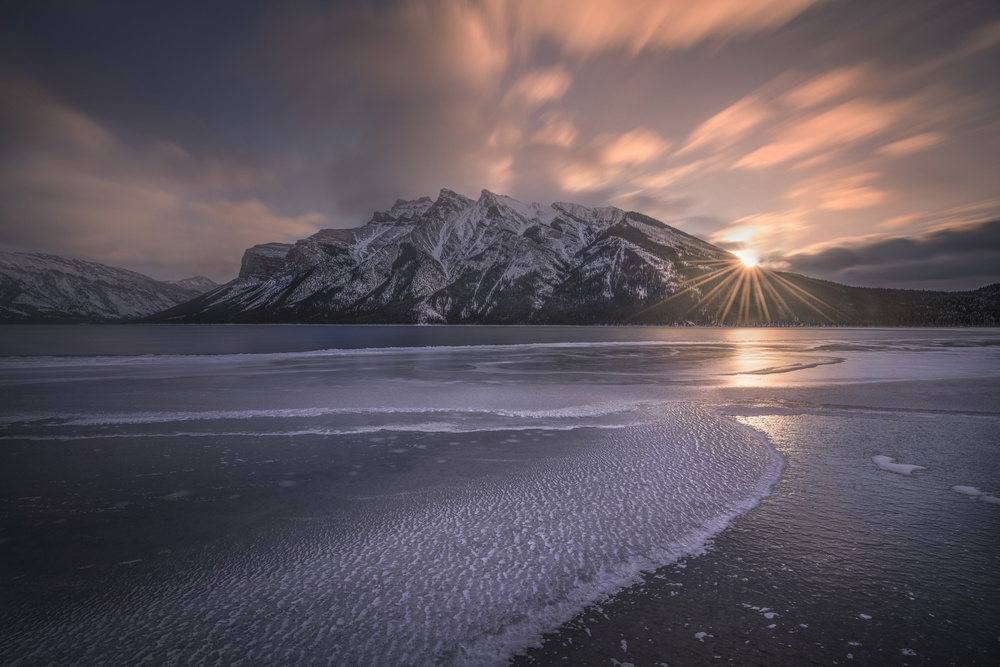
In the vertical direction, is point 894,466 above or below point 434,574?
below

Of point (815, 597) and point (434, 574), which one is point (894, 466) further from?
point (434, 574)

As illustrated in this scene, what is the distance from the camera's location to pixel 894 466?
10.1m

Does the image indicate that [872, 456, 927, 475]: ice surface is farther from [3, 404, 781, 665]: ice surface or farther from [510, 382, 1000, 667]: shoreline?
[3, 404, 781, 665]: ice surface

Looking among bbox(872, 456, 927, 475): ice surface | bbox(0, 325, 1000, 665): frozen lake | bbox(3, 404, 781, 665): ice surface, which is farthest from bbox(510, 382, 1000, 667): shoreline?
bbox(872, 456, 927, 475): ice surface

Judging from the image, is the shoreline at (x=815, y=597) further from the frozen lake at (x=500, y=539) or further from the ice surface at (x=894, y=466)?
the ice surface at (x=894, y=466)

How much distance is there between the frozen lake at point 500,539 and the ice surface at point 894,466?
0.23 feet

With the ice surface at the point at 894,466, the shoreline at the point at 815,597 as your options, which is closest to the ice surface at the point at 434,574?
the shoreline at the point at 815,597

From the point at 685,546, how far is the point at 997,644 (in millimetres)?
3157

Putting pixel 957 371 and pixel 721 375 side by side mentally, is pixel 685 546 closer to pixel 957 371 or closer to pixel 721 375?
pixel 721 375

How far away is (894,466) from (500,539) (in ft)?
31.0

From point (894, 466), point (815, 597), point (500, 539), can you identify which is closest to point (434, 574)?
point (500, 539)

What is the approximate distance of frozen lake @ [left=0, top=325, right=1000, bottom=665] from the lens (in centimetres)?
476

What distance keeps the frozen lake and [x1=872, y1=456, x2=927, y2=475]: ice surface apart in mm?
70

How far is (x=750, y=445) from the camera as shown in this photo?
11914mm
